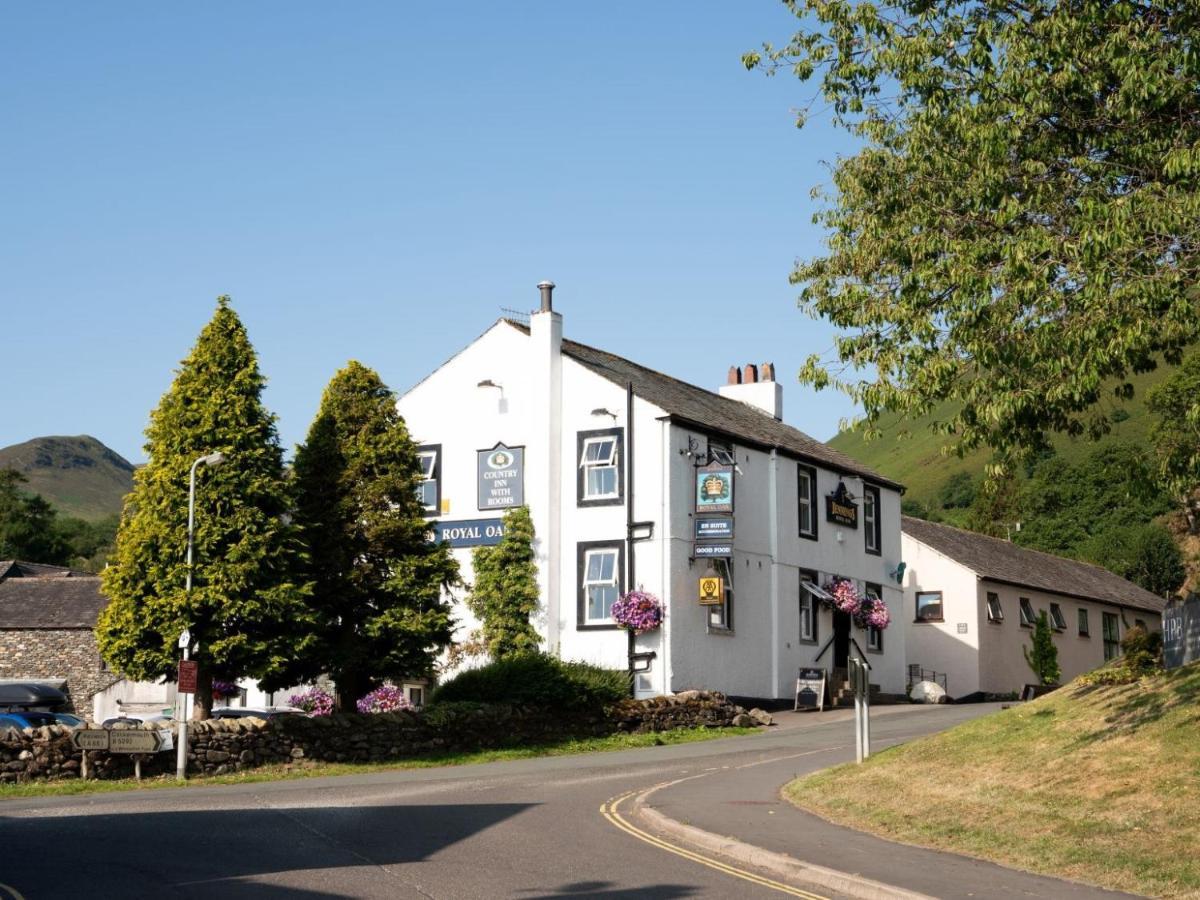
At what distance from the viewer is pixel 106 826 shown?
16.2m

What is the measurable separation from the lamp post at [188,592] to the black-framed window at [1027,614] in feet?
113

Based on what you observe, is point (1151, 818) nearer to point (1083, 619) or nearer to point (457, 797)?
point (457, 797)

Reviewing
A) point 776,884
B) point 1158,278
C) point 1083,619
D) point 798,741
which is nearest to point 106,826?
point 776,884

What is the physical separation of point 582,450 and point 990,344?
23.2 meters

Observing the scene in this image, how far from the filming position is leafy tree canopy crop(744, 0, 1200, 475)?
14.5 metres

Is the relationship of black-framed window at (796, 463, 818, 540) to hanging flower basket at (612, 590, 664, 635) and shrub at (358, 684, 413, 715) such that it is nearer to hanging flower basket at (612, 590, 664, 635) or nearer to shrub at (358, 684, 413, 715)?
hanging flower basket at (612, 590, 664, 635)

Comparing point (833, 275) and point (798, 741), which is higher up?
point (833, 275)

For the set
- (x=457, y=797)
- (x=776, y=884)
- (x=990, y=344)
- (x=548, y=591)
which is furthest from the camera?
(x=548, y=591)

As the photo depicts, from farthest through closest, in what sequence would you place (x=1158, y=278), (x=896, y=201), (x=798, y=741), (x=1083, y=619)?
(x=1083, y=619) < (x=798, y=741) < (x=896, y=201) < (x=1158, y=278)

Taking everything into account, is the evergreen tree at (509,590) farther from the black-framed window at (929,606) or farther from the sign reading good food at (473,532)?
the black-framed window at (929,606)

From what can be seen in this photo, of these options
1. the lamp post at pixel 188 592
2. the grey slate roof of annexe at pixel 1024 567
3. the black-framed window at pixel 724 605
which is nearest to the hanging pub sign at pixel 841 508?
the black-framed window at pixel 724 605

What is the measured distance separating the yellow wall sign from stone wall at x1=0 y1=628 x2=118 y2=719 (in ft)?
91.0

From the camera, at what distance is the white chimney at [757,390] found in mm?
46594

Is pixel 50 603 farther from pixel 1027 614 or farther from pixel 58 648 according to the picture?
pixel 1027 614
